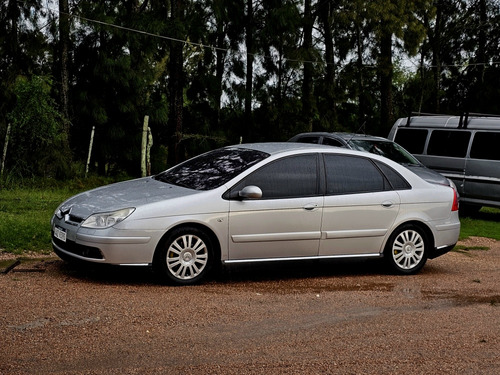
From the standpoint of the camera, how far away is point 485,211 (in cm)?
2048

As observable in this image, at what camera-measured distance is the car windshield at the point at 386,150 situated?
646 inches

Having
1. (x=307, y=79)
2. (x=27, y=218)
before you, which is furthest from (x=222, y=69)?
(x=27, y=218)

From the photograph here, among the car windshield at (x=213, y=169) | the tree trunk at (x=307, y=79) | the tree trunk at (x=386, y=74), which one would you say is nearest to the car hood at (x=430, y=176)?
the car windshield at (x=213, y=169)

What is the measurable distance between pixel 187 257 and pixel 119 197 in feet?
3.20

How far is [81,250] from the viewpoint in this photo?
854cm

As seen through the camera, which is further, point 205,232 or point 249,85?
point 249,85

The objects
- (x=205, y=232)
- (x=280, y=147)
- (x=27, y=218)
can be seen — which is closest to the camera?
(x=205, y=232)

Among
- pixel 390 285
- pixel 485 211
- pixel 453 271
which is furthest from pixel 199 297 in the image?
pixel 485 211

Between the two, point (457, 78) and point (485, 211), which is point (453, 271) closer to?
point (485, 211)

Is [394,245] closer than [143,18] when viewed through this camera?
Yes

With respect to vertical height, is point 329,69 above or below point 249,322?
above

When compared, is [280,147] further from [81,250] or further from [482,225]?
[482,225]

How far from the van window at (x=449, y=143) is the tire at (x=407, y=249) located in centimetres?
803

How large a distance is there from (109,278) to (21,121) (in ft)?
45.8
